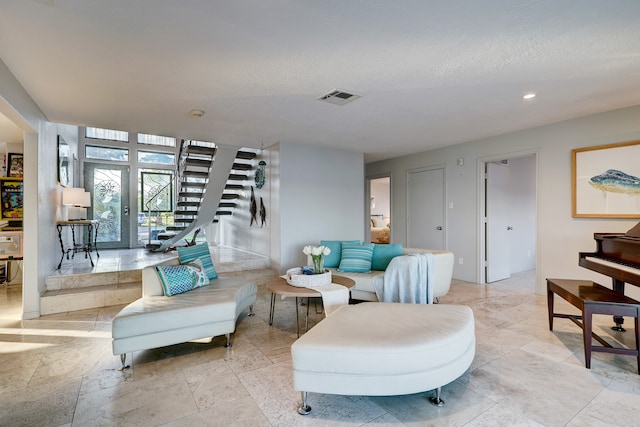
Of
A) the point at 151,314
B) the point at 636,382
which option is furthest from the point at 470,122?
the point at 151,314

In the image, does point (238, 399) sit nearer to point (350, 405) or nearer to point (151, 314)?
point (350, 405)

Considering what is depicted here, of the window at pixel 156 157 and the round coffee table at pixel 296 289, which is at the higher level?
the window at pixel 156 157

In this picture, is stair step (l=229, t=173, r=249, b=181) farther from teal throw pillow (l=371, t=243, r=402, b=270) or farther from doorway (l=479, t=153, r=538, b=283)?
doorway (l=479, t=153, r=538, b=283)

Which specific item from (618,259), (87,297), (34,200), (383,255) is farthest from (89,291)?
(618,259)

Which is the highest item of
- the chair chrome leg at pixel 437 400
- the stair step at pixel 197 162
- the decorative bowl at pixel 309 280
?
the stair step at pixel 197 162

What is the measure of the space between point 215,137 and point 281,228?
1.81m

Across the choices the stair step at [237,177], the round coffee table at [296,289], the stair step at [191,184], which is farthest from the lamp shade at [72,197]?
the round coffee table at [296,289]

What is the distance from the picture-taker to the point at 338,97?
3.28 meters

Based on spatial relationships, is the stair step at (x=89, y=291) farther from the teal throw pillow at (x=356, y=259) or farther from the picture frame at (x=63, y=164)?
the teal throw pillow at (x=356, y=259)

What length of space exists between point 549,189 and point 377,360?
4.11 m

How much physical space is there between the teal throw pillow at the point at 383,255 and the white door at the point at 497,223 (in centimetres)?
217

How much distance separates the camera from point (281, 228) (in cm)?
521

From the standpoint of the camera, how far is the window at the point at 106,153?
7.19 m

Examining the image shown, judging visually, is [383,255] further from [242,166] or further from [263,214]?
[242,166]
